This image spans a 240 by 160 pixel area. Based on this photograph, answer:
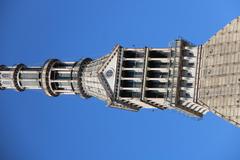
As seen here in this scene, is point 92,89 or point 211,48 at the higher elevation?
point 211,48

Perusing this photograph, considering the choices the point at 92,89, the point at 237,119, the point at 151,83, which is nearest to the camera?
the point at 237,119

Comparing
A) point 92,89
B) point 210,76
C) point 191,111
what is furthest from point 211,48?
point 92,89

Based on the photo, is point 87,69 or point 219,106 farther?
point 87,69

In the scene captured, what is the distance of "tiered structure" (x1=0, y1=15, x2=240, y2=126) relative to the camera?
398 feet

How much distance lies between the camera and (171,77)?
12950 centimetres

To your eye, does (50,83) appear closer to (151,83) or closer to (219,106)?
(151,83)

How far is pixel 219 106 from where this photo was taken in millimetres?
121062

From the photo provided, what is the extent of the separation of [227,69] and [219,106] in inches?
306

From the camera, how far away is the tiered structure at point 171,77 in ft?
398

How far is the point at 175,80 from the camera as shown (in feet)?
421

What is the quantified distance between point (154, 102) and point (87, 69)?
24518 millimetres

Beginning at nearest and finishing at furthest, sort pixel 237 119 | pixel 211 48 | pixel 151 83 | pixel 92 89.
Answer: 1. pixel 237 119
2. pixel 211 48
3. pixel 151 83
4. pixel 92 89

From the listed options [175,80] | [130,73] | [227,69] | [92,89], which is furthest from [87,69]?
[227,69]

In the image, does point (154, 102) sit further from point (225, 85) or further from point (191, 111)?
point (225, 85)
